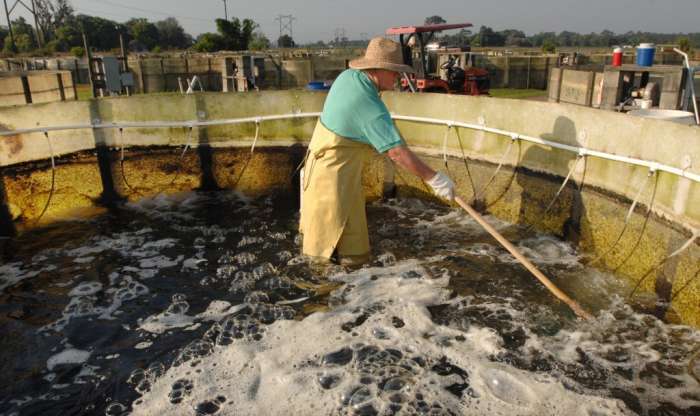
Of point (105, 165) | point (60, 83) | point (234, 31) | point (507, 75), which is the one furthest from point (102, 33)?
point (105, 165)

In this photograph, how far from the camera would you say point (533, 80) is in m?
23.0

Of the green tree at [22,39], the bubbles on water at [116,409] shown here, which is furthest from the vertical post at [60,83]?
the green tree at [22,39]

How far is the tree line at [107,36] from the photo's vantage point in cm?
4508

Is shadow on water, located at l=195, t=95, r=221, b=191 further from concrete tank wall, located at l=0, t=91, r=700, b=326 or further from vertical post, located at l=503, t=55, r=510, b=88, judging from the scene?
vertical post, located at l=503, t=55, r=510, b=88

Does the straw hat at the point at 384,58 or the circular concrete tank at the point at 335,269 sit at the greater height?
the straw hat at the point at 384,58

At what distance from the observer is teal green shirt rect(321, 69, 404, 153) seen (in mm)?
4055

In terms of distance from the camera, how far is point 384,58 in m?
4.24

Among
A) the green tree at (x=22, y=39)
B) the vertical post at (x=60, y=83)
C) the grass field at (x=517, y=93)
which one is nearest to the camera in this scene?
the vertical post at (x=60, y=83)

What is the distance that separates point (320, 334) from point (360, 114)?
1899 millimetres

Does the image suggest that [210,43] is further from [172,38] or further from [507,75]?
[172,38]

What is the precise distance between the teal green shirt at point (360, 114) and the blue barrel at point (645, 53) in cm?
573

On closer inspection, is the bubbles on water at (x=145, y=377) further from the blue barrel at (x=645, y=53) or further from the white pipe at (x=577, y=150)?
the blue barrel at (x=645, y=53)

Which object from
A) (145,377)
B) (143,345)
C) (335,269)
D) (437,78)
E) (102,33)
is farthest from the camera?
(102,33)

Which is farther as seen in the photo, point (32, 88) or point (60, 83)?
point (60, 83)
